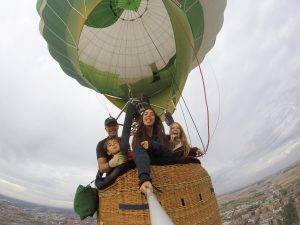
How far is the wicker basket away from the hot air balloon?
1.12 feet

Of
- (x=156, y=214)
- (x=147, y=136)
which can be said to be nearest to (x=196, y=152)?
(x=147, y=136)

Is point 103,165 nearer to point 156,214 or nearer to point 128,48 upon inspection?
point 156,214

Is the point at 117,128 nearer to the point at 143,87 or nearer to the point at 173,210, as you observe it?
the point at 173,210

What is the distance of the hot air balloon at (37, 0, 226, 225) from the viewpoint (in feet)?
15.4

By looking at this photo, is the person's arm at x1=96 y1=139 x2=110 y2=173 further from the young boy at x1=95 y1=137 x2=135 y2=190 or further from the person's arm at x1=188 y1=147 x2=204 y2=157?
the person's arm at x1=188 y1=147 x2=204 y2=157

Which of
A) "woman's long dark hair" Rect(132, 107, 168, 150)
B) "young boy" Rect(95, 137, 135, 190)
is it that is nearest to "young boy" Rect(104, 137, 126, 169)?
"young boy" Rect(95, 137, 135, 190)

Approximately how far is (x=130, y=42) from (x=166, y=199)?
11.4 ft

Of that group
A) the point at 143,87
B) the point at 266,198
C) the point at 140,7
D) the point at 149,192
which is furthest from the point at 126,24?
the point at 266,198

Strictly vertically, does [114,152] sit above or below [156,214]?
above

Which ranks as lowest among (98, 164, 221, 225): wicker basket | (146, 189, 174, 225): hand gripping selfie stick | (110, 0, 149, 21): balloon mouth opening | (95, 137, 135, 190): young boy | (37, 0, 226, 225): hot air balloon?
(146, 189, 174, 225): hand gripping selfie stick

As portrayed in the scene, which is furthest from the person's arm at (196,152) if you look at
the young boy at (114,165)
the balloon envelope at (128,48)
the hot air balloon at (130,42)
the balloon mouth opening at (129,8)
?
the balloon mouth opening at (129,8)

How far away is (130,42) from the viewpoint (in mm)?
6457

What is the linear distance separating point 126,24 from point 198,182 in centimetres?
341

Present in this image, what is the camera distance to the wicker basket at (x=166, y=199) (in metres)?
3.50
